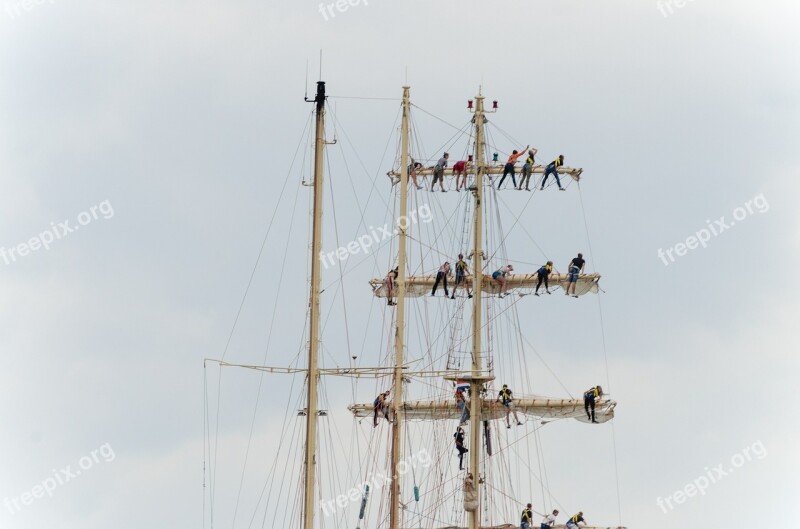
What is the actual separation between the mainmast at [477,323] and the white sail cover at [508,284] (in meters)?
0.98

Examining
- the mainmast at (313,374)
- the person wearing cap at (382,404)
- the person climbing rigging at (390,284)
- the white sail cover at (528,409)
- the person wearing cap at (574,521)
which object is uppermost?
the person climbing rigging at (390,284)

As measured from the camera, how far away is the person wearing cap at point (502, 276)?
372 feet

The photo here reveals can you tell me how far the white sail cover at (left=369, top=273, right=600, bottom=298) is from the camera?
373ft

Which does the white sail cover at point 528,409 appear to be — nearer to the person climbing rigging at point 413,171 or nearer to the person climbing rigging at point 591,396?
the person climbing rigging at point 591,396

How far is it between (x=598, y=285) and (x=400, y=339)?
11455 millimetres

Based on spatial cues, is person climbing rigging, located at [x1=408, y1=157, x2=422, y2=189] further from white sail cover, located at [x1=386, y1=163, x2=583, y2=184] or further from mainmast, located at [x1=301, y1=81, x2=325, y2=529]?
mainmast, located at [x1=301, y1=81, x2=325, y2=529]

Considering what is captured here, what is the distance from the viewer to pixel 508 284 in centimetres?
11406

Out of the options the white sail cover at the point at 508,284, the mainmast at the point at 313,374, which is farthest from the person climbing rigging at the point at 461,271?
the mainmast at the point at 313,374

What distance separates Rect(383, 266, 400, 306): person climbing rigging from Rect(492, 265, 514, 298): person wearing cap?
4.37m

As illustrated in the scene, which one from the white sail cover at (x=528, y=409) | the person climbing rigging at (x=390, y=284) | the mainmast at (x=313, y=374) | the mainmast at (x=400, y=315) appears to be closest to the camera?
the mainmast at (x=313, y=374)

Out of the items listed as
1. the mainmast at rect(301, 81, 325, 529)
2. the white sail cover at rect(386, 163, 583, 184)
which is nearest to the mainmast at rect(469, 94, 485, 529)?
the white sail cover at rect(386, 163, 583, 184)

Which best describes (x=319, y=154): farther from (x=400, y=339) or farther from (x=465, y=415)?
(x=465, y=415)

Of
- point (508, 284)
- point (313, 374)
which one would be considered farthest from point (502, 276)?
point (313, 374)

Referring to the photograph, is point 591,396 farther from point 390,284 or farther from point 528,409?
point 390,284
